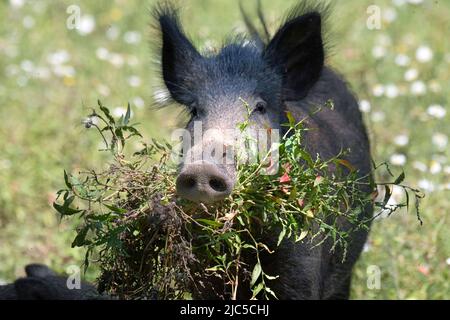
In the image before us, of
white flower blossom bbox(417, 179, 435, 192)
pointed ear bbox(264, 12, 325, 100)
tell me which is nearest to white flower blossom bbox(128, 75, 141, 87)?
white flower blossom bbox(417, 179, 435, 192)

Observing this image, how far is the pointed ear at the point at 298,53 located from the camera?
5.69m

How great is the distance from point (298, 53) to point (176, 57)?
2.28ft

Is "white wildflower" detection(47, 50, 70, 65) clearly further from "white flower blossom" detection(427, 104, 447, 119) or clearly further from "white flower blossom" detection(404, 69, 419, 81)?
"white flower blossom" detection(427, 104, 447, 119)

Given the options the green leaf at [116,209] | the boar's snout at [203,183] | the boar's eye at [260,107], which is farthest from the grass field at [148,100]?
the boar's snout at [203,183]

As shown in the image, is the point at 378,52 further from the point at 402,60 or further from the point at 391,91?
the point at 391,91

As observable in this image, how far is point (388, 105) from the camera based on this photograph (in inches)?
Result: 345

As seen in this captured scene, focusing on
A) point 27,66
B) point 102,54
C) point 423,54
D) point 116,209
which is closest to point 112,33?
point 102,54

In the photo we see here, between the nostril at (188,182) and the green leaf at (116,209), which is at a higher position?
the nostril at (188,182)

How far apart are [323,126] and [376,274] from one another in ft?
3.10

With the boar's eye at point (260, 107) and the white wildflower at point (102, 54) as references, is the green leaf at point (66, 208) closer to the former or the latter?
the boar's eye at point (260, 107)

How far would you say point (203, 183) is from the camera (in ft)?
14.1

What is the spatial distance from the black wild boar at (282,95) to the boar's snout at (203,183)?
1.00 ft

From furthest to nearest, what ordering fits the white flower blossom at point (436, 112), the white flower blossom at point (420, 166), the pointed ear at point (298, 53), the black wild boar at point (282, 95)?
the white flower blossom at point (436, 112)
the white flower blossom at point (420, 166)
the pointed ear at point (298, 53)
the black wild boar at point (282, 95)
